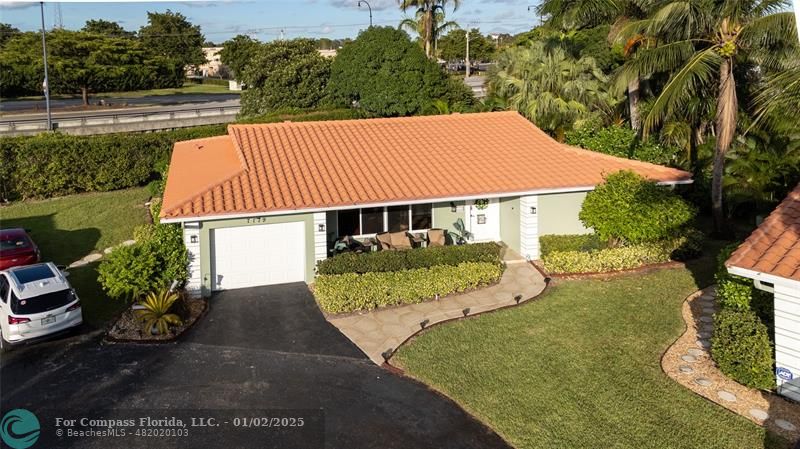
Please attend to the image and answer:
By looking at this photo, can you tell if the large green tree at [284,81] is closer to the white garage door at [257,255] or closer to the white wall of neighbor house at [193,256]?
the white garage door at [257,255]

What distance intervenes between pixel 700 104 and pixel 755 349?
59.3ft

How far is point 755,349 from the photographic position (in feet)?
38.8

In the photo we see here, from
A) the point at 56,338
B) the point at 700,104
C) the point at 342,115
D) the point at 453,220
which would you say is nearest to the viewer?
the point at 56,338

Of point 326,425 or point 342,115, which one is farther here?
point 342,115

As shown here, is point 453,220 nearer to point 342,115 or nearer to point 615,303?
point 615,303

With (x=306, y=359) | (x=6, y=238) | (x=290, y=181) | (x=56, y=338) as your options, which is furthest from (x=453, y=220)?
(x=6, y=238)

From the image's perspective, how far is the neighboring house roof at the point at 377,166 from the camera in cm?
1812

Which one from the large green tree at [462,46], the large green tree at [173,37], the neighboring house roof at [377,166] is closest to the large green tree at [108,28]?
the large green tree at [173,37]

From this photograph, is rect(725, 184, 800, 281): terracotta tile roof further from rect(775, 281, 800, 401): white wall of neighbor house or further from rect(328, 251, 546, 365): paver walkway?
rect(328, 251, 546, 365): paver walkway

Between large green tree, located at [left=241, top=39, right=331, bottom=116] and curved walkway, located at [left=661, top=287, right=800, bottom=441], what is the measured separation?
1138 inches

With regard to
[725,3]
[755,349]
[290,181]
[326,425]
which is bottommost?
[326,425]

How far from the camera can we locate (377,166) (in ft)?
68.0

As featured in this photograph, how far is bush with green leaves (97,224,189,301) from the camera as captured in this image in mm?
16203

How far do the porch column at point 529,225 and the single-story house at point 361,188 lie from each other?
1.3 inches
